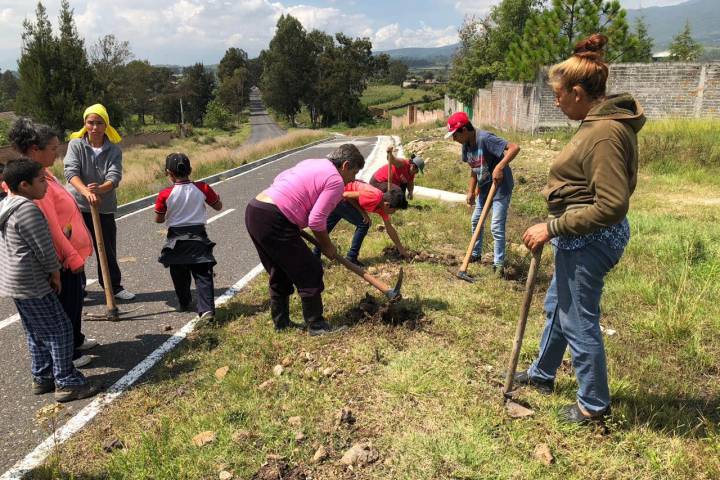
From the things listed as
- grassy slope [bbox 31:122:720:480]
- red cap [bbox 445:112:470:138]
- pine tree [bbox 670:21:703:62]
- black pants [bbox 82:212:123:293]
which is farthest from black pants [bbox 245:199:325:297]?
pine tree [bbox 670:21:703:62]

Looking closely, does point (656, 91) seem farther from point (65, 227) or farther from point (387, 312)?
point (65, 227)

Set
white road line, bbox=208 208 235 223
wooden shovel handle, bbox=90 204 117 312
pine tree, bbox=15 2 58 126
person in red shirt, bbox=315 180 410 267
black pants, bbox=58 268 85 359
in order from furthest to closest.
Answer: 1. pine tree, bbox=15 2 58 126
2. white road line, bbox=208 208 235 223
3. person in red shirt, bbox=315 180 410 267
4. wooden shovel handle, bbox=90 204 117 312
5. black pants, bbox=58 268 85 359

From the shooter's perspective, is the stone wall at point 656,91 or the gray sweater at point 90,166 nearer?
the gray sweater at point 90,166

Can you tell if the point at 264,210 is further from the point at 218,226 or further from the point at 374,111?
the point at 374,111

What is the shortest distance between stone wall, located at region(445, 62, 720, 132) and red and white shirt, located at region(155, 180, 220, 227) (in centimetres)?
1585

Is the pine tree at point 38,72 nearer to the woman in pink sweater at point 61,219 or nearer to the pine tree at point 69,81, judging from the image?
the pine tree at point 69,81

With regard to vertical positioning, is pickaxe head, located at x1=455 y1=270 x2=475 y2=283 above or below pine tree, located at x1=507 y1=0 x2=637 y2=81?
below

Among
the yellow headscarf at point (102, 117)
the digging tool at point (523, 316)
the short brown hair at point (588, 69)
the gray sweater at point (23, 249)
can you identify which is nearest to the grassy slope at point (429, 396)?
the digging tool at point (523, 316)

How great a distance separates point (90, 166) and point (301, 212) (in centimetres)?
240

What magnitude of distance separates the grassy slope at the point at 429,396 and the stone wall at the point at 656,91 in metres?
14.8

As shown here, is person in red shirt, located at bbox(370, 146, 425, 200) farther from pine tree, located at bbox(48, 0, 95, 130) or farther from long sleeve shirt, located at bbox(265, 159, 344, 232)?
pine tree, located at bbox(48, 0, 95, 130)

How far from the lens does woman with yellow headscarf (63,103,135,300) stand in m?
4.44

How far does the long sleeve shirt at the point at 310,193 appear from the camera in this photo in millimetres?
3559

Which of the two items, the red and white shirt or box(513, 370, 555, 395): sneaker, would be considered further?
the red and white shirt
